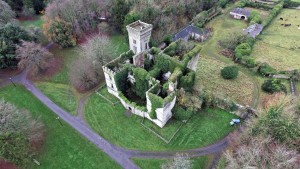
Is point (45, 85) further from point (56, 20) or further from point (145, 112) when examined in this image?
point (145, 112)

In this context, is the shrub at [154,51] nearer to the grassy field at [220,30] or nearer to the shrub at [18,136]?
the grassy field at [220,30]

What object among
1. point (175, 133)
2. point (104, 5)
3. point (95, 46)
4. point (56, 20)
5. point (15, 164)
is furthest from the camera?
point (104, 5)

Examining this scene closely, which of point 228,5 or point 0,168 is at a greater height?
point 228,5

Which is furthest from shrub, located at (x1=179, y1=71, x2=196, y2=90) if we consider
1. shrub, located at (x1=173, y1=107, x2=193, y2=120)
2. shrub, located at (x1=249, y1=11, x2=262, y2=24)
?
shrub, located at (x1=249, y1=11, x2=262, y2=24)

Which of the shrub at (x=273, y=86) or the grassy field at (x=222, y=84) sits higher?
the shrub at (x=273, y=86)

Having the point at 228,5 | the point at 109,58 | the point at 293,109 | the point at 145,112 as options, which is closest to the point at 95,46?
the point at 109,58

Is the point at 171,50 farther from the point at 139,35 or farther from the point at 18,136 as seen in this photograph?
the point at 18,136

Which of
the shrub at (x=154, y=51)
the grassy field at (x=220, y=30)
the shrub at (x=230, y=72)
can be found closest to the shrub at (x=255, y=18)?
the grassy field at (x=220, y=30)
